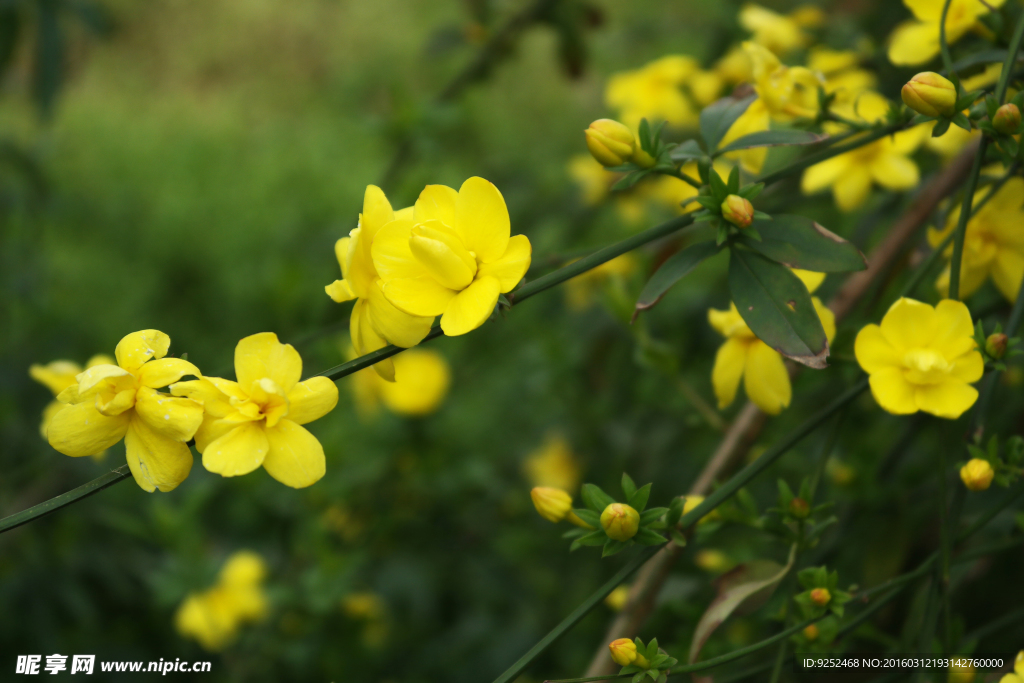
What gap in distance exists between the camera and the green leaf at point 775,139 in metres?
0.40

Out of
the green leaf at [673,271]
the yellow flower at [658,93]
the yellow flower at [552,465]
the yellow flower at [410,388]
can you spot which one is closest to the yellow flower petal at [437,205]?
the green leaf at [673,271]

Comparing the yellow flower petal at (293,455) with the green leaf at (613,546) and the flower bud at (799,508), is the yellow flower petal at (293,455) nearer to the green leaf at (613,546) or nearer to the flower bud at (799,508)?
the green leaf at (613,546)

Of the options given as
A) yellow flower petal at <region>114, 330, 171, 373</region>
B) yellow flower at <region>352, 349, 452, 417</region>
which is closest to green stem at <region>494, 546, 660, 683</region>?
yellow flower petal at <region>114, 330, 171, 373</region>

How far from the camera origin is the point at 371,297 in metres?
0.36

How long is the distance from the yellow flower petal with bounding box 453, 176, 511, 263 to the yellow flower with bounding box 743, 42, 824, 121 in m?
0.24

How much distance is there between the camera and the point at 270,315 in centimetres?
187

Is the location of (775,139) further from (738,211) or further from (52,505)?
(52,505)

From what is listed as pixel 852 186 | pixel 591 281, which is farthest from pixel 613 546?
pixel 591 281

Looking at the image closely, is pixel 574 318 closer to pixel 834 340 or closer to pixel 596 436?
pixel 596 436

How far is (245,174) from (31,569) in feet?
5.99

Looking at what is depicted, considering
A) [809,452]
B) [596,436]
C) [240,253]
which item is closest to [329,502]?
[596,436]

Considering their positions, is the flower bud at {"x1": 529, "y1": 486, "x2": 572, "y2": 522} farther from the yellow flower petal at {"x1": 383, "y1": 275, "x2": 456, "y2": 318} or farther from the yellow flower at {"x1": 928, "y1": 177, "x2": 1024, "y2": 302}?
the yellow flower at {"x1": 928, "y1": 177, "x2": 1024, "y2": 302}

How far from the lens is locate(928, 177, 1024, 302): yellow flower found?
47 centimetres

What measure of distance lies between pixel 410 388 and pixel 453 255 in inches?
33.8
